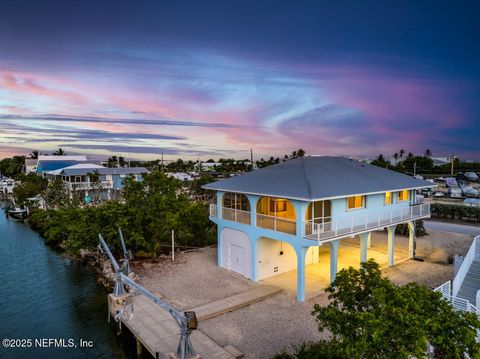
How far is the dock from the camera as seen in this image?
44.1 feet

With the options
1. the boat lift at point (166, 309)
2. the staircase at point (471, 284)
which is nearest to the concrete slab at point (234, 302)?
the boat lift at point (166, 309)

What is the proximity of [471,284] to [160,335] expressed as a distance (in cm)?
1521

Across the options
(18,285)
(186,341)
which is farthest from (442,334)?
(18,285)

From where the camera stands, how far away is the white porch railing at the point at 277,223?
61.7 ft

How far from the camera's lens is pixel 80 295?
2230 centimetres

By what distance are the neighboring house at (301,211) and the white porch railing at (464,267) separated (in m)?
4.44

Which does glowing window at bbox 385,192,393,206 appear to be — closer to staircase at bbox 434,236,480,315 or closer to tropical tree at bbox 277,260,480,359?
staircase at bbox 434,236,480,315

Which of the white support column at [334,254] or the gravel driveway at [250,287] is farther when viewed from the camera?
the white support column at [334,254]

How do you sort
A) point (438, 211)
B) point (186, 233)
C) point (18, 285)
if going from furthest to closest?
→ point (438, 211) → point (186, 233) → point (18, 285)

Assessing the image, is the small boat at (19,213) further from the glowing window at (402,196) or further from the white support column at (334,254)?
the glowing window at (402,196)

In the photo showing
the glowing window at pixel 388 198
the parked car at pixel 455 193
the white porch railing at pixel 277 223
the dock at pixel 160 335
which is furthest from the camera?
the parked car at pixel 455 193

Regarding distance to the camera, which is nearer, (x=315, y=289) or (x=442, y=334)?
(x=442, y=334)

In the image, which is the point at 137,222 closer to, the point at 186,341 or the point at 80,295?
the point at 80,295

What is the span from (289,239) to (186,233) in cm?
1253
